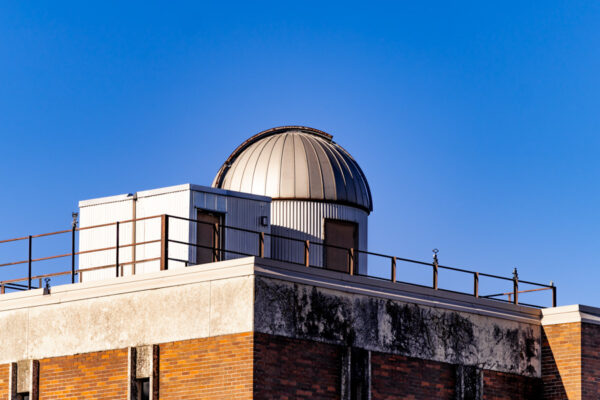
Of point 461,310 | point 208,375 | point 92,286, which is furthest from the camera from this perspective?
point 461,310

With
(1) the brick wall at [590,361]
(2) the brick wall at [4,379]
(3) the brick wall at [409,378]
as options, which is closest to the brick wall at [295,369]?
(3) the brick wall at [409,378]

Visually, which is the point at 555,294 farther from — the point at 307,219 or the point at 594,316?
the point at 307,219

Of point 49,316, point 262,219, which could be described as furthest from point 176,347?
point 262,219

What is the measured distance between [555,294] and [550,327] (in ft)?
4.67

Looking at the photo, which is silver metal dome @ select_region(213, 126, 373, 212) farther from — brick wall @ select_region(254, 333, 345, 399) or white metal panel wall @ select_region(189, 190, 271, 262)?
brick wall @ select_region(254, 333, 345, 399)

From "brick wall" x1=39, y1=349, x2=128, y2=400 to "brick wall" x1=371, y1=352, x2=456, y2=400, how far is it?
566cm

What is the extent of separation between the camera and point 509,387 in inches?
1251

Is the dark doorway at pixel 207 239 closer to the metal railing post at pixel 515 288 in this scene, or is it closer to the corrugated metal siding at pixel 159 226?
the corrugated metal siding at pixel 159 226

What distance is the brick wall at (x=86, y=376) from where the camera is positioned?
28.4 meters

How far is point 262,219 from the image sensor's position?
111 feet

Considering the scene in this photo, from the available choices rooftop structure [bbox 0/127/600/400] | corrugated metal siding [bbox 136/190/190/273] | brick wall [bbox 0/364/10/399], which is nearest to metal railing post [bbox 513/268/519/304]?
rooftop structure [bbox 0/127/600/400]

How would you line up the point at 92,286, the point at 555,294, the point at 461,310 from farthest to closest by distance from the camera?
the point at 555,294
the point at 461,310
the point at 92,286

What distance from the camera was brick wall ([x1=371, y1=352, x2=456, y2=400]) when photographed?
2889 centimetres

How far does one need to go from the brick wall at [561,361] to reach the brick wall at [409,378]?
310 cm
